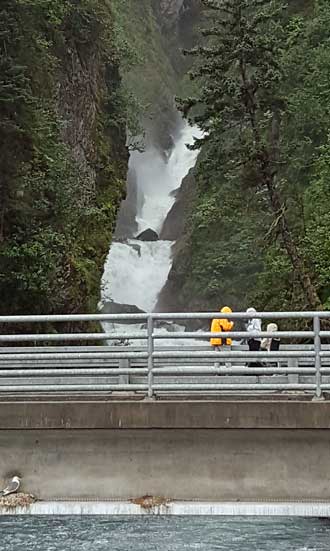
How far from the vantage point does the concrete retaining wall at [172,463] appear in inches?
290

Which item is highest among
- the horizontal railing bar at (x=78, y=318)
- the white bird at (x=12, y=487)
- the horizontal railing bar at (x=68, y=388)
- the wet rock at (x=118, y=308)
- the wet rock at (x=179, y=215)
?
the wet rock at (x=179, y=215)

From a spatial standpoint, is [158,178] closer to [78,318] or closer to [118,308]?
[118,308]

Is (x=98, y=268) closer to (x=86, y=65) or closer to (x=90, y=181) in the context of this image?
(x=90, y=181)

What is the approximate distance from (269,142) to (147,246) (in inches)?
1054

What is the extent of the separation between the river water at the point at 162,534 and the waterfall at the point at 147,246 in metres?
25.5

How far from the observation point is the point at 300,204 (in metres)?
27.3

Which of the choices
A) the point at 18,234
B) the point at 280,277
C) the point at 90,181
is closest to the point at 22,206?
the point at 18,234

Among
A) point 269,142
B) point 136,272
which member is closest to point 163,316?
point 269,142

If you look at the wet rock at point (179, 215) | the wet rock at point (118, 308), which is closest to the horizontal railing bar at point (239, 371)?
the wet rock at point (118, 308)

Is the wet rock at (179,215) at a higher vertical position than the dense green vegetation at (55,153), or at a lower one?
higher

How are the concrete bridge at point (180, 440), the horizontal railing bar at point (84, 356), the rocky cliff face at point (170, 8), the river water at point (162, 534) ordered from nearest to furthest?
the concrete bridge at point (180, 440) < the horizontal railing bar at point (84, 356) < the river water at point (162, 534) < the rocky cliff face at point (170, 8)

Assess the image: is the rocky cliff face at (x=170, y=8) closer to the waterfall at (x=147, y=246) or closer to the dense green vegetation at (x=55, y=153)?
the waterfall at (x=147, y=246)

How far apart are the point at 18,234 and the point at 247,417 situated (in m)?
13.9

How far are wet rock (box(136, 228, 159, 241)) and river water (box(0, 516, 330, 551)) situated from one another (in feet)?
139
